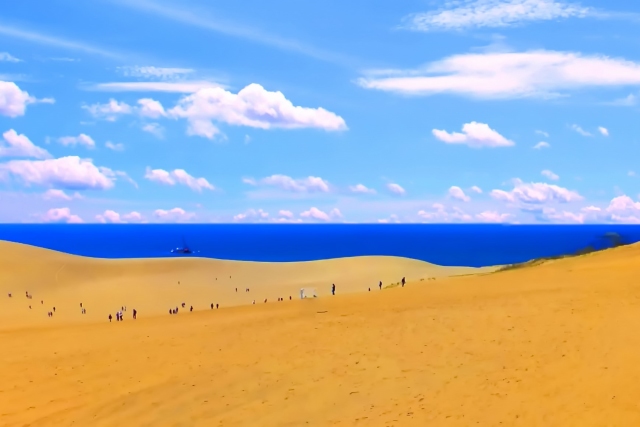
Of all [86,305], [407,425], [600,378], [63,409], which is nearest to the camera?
[407,425]

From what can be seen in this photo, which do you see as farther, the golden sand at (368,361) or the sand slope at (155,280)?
the sand slope at (155,280)

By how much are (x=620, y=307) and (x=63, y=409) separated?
635 inches

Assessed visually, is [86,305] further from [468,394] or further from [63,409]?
[468,394]

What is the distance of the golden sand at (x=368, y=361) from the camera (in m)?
12.6

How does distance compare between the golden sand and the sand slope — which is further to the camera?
the sand slope

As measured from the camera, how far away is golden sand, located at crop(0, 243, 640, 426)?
12617 millimetres

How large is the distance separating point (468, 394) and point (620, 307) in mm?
8898

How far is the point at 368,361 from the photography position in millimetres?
16250

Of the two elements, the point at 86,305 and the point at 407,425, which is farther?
the point at 86,305

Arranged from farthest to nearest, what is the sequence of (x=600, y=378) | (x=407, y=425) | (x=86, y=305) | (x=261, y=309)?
1. (x=86, y=305)
2. (x=261, y=309)
3. (x=600, y=378)
4. (x=407, y=425)

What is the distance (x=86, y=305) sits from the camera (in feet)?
157

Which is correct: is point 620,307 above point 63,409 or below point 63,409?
above

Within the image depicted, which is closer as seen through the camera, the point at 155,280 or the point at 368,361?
the point at 368,361

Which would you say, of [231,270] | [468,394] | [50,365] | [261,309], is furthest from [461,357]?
[231,270]
